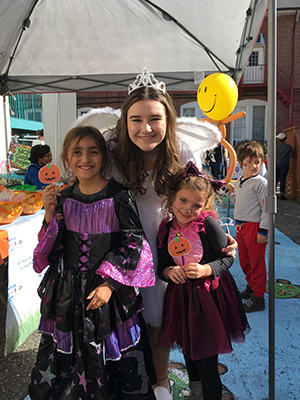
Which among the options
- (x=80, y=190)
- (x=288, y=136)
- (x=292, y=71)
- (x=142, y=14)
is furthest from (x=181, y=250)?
(x=292, y=71)

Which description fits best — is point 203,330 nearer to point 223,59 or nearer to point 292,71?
point 223,59

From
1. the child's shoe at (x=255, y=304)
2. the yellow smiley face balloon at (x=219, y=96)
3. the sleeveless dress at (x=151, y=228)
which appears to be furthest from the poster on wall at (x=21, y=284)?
the yellow smiley face balloon at (x=219, y=96)

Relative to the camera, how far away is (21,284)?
7.04ft

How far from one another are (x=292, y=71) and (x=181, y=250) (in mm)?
15843

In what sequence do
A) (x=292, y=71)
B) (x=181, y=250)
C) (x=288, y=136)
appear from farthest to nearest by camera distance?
(x=292, y=71) < (x=288, y=136) < (x=181, y=250)

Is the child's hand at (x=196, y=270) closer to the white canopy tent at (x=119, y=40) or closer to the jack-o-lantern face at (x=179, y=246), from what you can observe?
the jack-o-lantern face at (x=179, y=246)

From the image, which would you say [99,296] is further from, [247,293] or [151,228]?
[247,293]

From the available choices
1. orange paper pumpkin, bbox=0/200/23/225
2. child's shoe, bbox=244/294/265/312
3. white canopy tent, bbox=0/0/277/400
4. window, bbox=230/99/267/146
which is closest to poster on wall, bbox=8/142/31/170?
white canopy tent, bbox=0/0/277/400

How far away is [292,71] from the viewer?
14.4 metres

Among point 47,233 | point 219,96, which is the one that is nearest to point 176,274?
point 47,233

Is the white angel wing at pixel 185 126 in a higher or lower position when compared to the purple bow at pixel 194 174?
higher

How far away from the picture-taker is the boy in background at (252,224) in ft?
8.54

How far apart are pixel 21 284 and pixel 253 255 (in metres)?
1.84

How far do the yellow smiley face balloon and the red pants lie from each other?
4.84 feet
